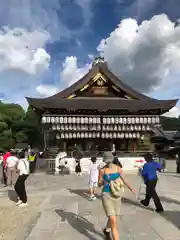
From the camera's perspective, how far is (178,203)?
10.9 metres

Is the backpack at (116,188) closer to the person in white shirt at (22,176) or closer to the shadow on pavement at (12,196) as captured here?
the person in white shirt at (22,176)

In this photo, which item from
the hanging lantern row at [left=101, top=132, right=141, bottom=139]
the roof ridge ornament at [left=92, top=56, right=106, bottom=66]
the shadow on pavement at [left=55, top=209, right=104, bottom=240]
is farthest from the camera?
the roof ridge ornament at [left=92, top=56, right=106, bottom=66]

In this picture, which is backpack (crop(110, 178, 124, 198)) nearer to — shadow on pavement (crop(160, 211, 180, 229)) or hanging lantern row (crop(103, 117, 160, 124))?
shadow on pavement (crop(160, 211, 180, 229))

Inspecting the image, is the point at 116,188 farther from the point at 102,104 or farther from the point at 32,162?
the point at 102,104

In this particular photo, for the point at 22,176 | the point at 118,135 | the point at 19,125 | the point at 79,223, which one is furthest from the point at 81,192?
the point at 19,125

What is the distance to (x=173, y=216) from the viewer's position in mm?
8812

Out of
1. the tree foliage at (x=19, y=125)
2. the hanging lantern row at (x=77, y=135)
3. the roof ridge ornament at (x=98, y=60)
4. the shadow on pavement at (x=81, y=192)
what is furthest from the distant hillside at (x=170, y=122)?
the shadow on pavement at (x=81, y=192)

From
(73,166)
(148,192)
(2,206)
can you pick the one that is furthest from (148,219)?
(73,166)

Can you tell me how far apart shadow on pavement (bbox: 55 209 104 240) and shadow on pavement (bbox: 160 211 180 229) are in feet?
6.60

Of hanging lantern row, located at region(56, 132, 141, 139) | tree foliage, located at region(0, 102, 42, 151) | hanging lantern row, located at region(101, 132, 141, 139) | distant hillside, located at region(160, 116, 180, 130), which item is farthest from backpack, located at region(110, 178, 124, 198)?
distant hillside, located at region(160, 116, 180, 130)

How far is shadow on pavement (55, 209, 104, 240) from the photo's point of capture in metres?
7.25

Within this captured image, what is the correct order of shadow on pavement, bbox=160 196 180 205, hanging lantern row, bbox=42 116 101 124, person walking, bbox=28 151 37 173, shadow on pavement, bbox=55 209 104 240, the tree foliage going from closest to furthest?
shadow on pavement, bbox=55 209 104 240, shadow on pavement, bbox=160 196 180 205, hanging lantern row, bbox=42 116 101 124, person walking, bbox=28 151 37 173, the tree foliage

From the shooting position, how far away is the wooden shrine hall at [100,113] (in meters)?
23.6

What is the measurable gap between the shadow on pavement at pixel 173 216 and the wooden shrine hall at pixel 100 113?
1468 cm
